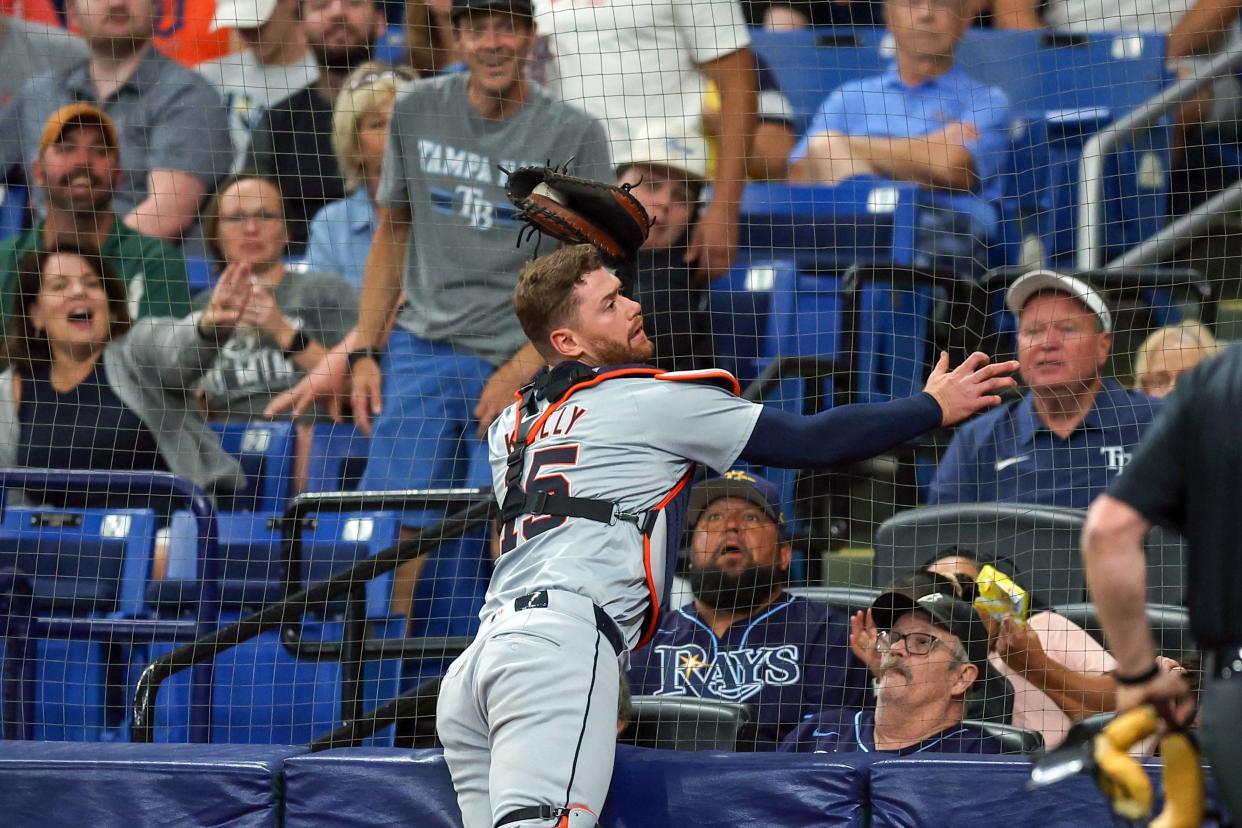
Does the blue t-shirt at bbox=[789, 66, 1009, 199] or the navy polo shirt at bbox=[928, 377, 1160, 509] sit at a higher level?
the blue t-shirt at bbox=[789, 66, 1009, 199]

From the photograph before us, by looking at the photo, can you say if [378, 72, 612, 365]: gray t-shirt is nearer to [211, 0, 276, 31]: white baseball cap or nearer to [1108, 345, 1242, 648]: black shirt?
[211, 0, 276, 31]: white baseball cap

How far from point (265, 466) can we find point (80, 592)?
0.82 metres

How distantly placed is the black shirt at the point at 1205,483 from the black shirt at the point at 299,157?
4.50 m

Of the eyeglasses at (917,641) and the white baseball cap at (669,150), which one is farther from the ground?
the white baseball cap at (669,150)

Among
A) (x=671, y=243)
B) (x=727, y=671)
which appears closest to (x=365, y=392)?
(x=671, y=243)

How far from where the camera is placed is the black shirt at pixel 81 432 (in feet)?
18.5

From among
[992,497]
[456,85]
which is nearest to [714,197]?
[456,85]

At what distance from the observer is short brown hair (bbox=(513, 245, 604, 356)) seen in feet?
10.8

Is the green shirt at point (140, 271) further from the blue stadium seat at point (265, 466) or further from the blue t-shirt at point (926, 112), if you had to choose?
the blue t-shirt at point (926, 112)

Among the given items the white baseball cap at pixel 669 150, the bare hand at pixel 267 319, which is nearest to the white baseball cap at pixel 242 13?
the bare hand at pixel 267 319

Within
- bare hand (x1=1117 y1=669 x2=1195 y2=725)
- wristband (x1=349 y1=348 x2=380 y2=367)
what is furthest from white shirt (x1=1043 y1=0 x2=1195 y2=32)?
bare hand (x1=1117 y1=669 x2=1195 y2=725)

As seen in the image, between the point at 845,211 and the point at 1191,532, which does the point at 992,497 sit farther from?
the point at 1191,532

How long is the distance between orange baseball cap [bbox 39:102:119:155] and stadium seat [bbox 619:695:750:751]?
3.47 meters

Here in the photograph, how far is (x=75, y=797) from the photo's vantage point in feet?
12.5
